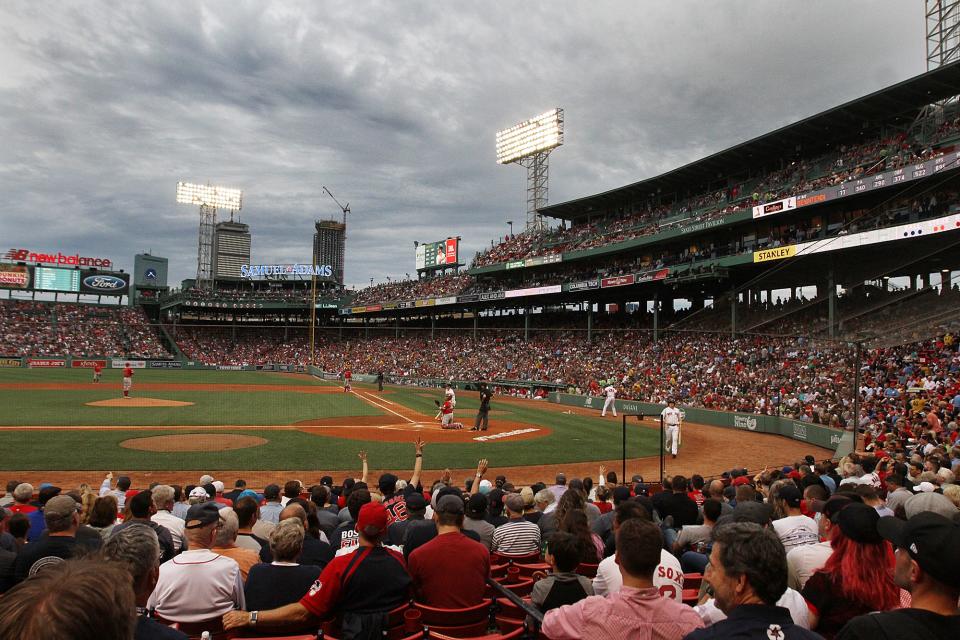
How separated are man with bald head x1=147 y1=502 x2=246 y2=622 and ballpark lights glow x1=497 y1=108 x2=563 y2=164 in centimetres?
6016

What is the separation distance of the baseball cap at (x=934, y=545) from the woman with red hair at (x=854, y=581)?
1189 mm

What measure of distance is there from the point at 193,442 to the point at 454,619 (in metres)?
18.1

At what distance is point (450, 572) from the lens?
4590 mm

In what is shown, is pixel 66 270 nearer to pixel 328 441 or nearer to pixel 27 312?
pixel 27 312

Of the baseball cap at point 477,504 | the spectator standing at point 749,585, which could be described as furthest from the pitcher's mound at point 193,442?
the spectator standing at point 749,585

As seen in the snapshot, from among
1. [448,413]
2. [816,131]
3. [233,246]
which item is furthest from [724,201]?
[233,246]

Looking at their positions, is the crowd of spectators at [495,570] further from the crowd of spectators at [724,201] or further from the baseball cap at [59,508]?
the crowd of spectators at [724,201]

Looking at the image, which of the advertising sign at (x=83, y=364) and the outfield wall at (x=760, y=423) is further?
the advertising sign at (x=83, y=364)

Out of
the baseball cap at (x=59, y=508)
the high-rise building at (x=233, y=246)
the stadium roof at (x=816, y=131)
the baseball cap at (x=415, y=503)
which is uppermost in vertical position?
the high-rise building at (x=233, y=246)

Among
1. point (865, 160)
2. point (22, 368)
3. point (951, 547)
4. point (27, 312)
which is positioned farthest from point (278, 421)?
point (27, 312)

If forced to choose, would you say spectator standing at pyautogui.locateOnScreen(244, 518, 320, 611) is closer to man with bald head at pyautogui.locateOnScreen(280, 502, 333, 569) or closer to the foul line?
man with bald head at pyautogui.locateOnScreen(280, 502, 333, 569)

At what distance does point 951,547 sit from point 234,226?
185560mm

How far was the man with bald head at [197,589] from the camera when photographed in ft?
13.4

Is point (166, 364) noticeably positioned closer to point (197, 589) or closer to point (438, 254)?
point (438, 254)
